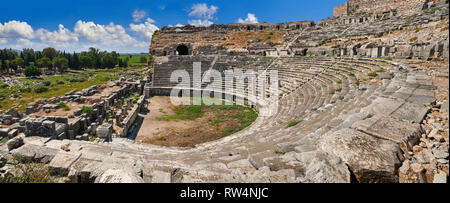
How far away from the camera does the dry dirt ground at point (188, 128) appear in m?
9.35

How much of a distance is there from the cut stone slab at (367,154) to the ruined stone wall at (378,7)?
96.6ft

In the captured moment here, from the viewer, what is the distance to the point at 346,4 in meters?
35.3

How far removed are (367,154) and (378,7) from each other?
3719 cm

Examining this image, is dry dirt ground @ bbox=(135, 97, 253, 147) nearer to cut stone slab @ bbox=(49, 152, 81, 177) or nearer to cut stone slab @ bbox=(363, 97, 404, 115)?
cut stone slab @ bbox=(49, 152, 81, 177)

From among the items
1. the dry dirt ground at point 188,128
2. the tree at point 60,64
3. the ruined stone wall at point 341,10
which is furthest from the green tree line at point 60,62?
the ruined stone wall at point 341,10

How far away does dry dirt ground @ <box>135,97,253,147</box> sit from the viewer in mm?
9348

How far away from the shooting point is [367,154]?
2693 mm

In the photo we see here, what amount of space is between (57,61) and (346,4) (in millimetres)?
55666

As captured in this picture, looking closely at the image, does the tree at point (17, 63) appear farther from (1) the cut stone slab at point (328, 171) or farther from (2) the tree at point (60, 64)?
(1) the cut stone slab at point (328, 171)

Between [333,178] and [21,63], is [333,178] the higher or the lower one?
the lower one

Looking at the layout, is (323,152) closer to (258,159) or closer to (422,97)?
(258,159)

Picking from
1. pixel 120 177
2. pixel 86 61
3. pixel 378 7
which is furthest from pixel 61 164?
pixel 86 61
